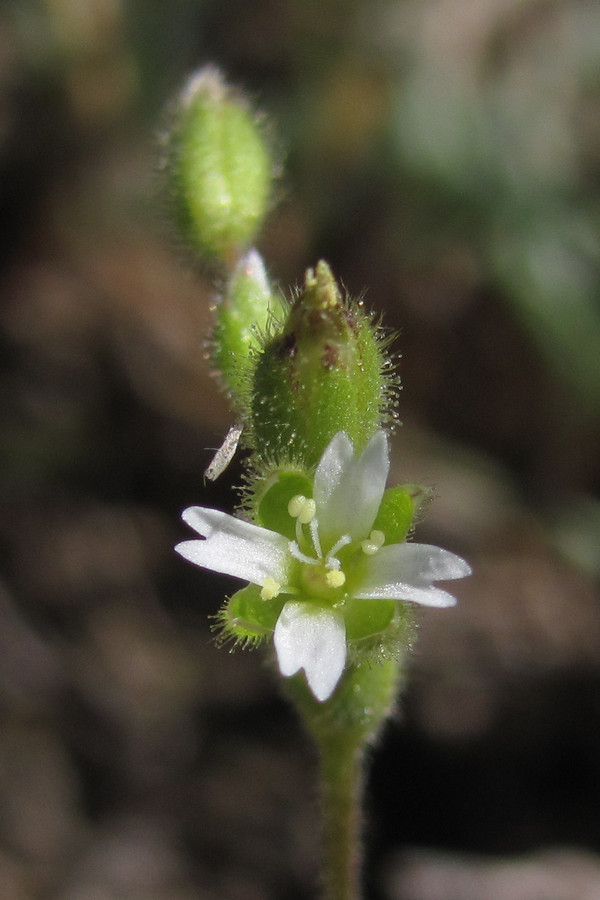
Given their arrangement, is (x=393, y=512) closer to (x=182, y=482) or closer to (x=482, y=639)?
(x=482, y=639)

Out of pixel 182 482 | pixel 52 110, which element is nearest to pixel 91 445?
pixel 182 482

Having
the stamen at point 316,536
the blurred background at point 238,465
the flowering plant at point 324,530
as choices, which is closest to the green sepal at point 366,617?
the flowering plant at point 324,530

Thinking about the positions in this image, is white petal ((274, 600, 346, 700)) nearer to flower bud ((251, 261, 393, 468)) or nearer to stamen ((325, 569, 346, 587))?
stamen ((325, 569, 346, 587))

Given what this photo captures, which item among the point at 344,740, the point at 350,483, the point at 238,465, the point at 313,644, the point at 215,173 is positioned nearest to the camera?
the point at 313,644

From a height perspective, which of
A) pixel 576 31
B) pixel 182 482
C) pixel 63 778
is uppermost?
pixel 576 31

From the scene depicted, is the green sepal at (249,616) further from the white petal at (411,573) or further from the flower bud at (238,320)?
the flower bud at (238,320)

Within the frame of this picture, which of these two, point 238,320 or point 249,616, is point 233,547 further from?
point 238,320

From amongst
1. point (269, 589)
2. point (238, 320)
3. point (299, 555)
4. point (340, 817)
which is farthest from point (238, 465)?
point (269, 589)

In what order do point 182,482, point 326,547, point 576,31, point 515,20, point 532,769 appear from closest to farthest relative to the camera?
point 326,547, point 532,769, point 182,482, point 576,31, point 515,20
